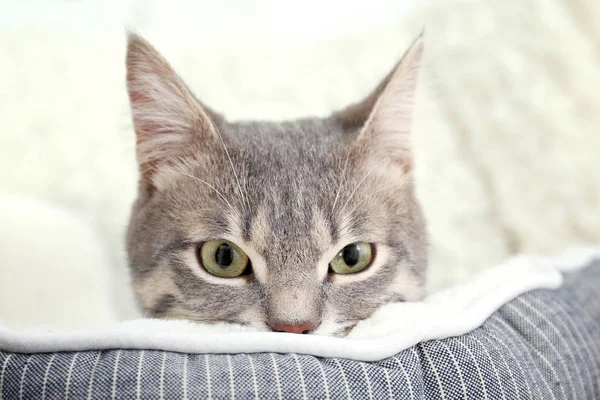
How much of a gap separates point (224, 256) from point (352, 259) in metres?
0.26

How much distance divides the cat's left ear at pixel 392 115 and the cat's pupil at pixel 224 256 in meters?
0.39

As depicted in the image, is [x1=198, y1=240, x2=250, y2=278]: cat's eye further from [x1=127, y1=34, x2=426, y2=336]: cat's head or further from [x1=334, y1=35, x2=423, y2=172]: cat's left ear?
Result: [x1=334, y1=35, x2=423, y2=172]: cat's left ear

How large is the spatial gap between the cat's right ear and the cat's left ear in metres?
0.35

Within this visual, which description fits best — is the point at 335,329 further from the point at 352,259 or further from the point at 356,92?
the point at 356,92

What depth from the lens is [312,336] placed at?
3.01ft

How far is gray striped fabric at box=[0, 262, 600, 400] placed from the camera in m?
0.82

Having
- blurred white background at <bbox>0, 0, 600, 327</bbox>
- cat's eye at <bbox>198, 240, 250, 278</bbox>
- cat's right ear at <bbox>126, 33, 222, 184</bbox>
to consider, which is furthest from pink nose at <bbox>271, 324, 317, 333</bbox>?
blurred white background at <bbox>0, 0, 600, 327</bbox>

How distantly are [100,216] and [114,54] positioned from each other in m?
0.62

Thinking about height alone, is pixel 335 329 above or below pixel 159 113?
below

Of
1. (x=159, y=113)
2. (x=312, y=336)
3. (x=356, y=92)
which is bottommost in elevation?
(x=356, y=92)

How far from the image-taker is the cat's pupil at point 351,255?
1.16m

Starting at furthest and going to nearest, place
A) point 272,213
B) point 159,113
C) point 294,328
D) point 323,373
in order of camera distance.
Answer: point 159,113
point 272,213
point 294,328
point 323,373

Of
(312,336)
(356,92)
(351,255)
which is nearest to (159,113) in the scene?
(351,255)

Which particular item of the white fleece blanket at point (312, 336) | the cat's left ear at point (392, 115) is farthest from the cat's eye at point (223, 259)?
the cat's left ear at point (392, 115)
